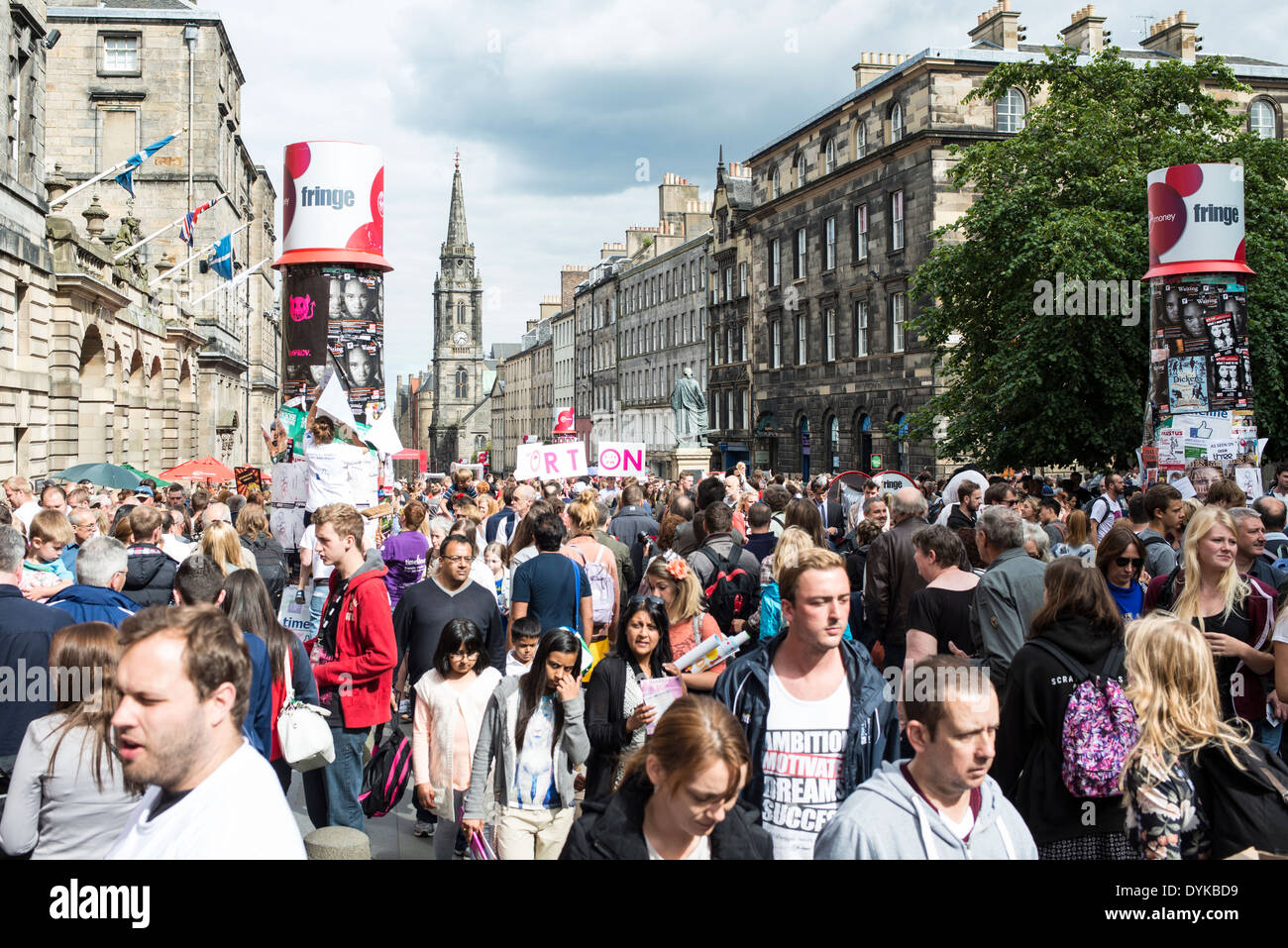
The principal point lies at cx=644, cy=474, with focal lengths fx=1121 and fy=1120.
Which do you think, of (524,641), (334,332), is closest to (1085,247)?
(334,332)

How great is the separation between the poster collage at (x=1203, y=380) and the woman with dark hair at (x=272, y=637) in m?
12.4

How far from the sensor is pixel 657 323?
71000mm

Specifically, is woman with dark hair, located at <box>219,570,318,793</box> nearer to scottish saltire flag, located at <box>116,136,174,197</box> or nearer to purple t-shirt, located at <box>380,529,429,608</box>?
purple t-shirt, located at <box>380,529,429,608</box>

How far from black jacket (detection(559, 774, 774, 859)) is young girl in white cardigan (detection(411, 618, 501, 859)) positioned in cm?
244

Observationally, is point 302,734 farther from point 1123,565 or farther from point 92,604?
point 1123,565

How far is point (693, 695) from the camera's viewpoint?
3.53m

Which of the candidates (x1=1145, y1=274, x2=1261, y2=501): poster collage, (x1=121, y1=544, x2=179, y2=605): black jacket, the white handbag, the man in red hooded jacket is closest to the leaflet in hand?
the white handbag

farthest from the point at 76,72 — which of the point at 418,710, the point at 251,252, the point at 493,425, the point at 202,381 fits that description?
the point at 493,425

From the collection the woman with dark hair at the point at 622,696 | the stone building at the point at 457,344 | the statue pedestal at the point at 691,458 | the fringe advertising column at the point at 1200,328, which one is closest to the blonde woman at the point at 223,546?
the woman with dark hair at the point at 622,696

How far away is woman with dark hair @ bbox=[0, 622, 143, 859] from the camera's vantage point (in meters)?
3.84

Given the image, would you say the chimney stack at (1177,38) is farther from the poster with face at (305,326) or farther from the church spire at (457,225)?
the church spire at (457,225)

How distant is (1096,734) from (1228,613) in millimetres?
2217

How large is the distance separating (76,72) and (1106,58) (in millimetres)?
37246
